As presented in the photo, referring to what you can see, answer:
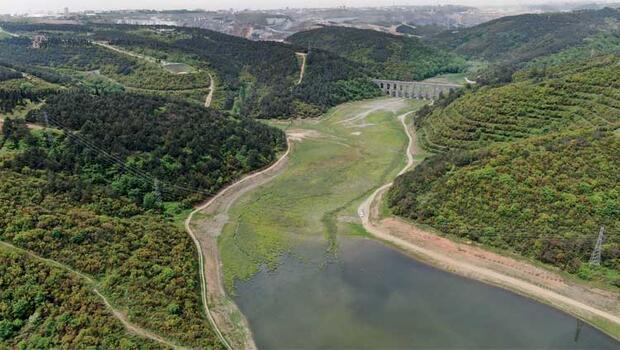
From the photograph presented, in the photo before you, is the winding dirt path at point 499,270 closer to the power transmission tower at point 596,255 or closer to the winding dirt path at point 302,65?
the power transmission tower at point 596,255

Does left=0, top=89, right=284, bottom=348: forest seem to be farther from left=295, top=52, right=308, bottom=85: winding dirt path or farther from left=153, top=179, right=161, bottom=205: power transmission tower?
left=295, top=52, right=308, bottom=85: winding dirt path

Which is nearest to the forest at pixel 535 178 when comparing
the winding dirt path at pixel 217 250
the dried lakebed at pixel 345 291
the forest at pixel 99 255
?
the dried lakebed at pixel 345 291

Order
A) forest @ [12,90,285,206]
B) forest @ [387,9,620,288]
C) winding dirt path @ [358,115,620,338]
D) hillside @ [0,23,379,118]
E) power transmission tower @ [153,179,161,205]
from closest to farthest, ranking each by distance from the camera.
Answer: winding dirt path @ [358,115,620,338]
forest @ [387,9,620,288]
power transmission tower @ [153,179,161,205]
forest @ [12,90,285,206]
hillside @ [0,23,379,118]

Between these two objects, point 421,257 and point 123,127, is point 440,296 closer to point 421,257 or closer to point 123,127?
point 421,257

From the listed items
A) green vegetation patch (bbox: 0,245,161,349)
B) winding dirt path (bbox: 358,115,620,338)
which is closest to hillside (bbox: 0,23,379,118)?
winding dirt path (bbox: 358,115,620,338)

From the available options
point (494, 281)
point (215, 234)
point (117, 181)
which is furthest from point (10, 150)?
point (494, 281)
